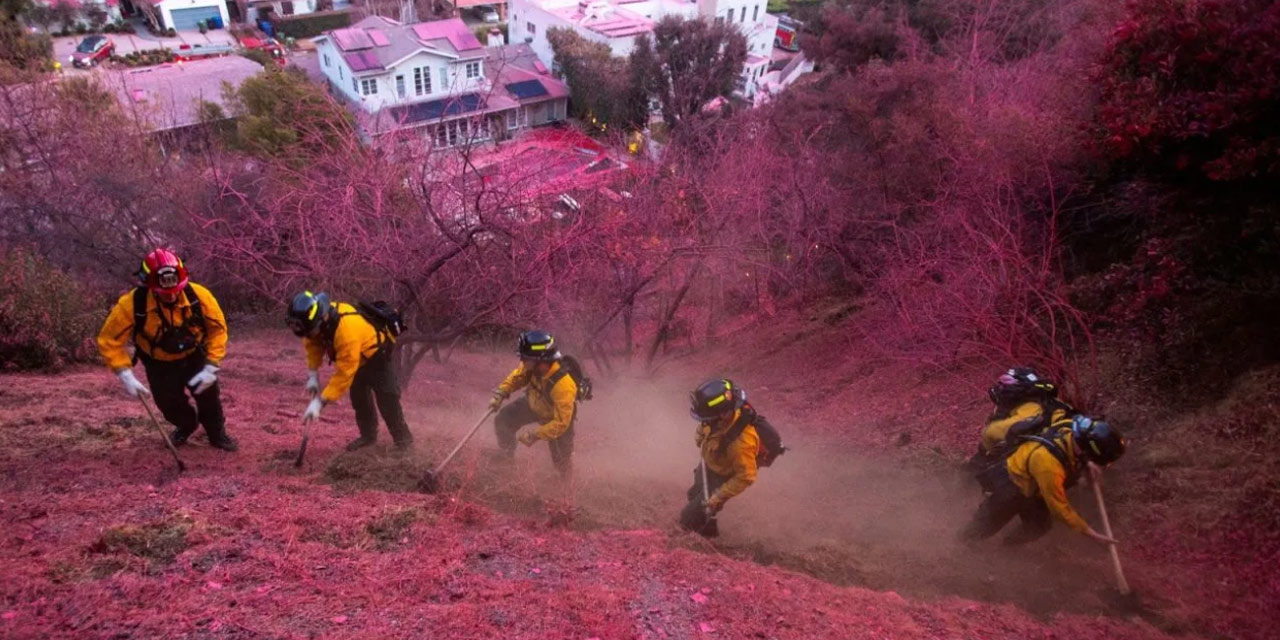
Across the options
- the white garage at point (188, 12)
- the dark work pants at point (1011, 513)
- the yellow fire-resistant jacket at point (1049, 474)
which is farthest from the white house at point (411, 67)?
the yellow fire-resistant jacket at point (1049, 474)

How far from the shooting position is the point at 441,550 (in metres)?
4.92

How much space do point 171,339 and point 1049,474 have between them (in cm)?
661

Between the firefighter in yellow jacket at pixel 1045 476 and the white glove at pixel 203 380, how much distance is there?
620 cm

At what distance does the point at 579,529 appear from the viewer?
5852 millimetres

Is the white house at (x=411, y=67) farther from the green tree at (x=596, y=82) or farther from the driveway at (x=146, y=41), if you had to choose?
the driveway at (x=146, y=41)

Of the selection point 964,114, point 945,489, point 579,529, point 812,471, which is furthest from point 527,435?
point 964,114

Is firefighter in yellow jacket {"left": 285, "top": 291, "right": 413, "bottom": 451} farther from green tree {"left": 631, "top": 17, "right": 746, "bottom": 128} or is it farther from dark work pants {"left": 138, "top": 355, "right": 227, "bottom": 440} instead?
green tree {"left": 631, "top": 17, "right": 746, "bottom": 128}

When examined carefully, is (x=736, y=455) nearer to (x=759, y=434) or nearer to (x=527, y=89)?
(x=759, y=434)

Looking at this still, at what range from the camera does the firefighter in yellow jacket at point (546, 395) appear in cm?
599

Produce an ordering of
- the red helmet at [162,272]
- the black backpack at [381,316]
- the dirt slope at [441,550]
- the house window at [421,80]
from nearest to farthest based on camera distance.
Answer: the dirt slope at [441,550]
the red helmet at [162,272]
the black backpack at [381,316]
the house window at [421,80]

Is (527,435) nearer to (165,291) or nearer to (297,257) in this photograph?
(165,291)

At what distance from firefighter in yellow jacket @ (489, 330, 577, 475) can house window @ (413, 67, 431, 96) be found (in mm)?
24471

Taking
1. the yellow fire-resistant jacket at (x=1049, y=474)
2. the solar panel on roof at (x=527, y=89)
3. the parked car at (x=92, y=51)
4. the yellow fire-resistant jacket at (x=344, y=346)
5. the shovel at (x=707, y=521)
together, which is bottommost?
the shovel at (x=707, y=521)

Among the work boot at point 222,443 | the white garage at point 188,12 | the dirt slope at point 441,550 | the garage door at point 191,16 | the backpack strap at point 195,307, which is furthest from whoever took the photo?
the garage door at point 191,16
